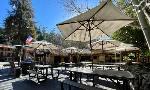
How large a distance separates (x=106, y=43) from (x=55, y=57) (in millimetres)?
28256

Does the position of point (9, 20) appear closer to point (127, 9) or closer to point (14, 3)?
point (14, 3)

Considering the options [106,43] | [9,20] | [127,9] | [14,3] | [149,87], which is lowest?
[149,87]

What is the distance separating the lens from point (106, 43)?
55.5 feet

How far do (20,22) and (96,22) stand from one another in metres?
48.0

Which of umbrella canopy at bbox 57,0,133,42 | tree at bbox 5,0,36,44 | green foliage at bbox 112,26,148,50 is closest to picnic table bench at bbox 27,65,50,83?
umbrella canopy at bbox 57,0,133,42

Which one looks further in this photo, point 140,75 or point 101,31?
point 101,31

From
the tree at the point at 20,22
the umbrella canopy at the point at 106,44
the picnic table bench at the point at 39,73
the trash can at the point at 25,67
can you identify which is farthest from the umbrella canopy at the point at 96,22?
the tree at the point at 20,22

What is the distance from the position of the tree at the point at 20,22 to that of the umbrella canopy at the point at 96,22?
4586 centimetres

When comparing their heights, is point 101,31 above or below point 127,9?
below

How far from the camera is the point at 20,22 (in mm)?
57312

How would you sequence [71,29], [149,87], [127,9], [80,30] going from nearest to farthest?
[149,87], [71,29], [80,30], [127,9]

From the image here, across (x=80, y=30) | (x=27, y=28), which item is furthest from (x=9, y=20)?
(x=80, y=30)

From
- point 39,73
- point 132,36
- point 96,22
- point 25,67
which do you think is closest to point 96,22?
point 96,22

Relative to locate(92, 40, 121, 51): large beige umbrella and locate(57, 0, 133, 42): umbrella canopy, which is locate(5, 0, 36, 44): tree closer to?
locate(92, 40, 121, 51): large beige umbrella
